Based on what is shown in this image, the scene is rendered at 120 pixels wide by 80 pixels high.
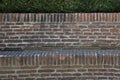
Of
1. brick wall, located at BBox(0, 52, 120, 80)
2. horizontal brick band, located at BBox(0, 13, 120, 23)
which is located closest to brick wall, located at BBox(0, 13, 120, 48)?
horizontal brick band, located at BBox(0, 13, 120, 23)

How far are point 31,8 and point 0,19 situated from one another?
0.63 meters

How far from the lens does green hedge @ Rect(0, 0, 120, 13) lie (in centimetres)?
530

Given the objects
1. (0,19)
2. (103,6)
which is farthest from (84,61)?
(0,19)

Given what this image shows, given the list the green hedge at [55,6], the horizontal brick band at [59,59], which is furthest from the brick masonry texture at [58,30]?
the horizontal brick band at [59,59]

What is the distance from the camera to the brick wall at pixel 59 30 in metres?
5.09

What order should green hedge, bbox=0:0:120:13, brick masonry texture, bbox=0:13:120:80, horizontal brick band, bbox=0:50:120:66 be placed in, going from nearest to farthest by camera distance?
horizontal brick band, bbox=0:50:120:66 < brick masonry texture, bbox=0:13:120:80 < green hedge, bbox=0:0:120:13

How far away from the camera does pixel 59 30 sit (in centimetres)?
514

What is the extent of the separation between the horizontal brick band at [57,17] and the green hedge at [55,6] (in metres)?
0.19

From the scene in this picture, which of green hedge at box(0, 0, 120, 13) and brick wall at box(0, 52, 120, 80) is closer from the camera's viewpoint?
brick wall at box(0, 52, 120, 80)

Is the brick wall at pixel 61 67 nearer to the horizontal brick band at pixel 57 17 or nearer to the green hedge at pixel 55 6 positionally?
the horizontal brick band at pixel 57 17

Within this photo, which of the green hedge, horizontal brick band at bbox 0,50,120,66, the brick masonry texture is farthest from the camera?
the green hedge

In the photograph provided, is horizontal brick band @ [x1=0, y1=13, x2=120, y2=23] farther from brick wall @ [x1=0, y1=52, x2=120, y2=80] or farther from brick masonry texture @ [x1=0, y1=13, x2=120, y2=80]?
brick wall @ [x1=0, y1=52, x2=120, y2=80]

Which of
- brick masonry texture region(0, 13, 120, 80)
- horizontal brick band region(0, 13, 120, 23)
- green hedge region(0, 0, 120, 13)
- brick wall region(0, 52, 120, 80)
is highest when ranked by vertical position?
green hedge region(0, 0, 120, 13)

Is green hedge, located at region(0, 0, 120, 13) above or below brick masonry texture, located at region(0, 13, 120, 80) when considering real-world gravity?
above
